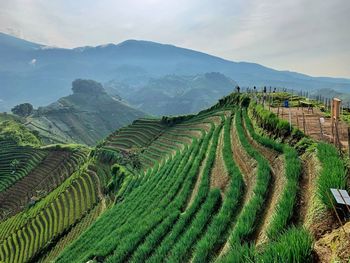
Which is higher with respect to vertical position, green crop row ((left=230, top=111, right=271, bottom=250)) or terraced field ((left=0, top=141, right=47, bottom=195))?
green crop row ((left=230, top=111, right=271, bottom=250))

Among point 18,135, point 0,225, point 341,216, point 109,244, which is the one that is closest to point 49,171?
point 0,225

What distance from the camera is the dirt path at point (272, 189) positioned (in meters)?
12.4

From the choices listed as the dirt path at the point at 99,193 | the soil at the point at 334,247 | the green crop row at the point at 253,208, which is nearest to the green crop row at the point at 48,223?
the dirt path at the point at 99,193

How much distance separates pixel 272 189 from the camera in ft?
53.9

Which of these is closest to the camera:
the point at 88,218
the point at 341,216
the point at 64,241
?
the point at 341,216

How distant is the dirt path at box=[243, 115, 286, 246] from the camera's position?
12.4 metres

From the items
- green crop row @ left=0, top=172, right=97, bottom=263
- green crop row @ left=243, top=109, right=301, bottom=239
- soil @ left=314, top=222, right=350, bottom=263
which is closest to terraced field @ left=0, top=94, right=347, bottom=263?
green crop row @ left=243, top=109, right=301, bottom=239

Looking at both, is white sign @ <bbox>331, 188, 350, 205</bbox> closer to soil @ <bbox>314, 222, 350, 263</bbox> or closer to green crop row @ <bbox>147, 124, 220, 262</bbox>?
soil @ <bbox>314, 222, 350, 263</bbox>

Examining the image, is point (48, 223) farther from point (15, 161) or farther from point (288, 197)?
point (288, 197)

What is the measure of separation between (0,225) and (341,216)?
94.0 metres

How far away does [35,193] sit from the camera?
331 ft

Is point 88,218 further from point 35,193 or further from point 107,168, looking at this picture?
point 35,193

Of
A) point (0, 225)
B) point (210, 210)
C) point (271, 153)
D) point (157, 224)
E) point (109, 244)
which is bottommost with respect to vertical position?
point (0, 225)

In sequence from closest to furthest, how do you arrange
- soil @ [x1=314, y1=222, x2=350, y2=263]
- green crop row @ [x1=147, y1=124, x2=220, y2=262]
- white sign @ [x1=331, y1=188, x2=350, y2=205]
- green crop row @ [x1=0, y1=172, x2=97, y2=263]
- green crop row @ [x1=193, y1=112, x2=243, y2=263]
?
soil @ [x1=314, y1=222, x2=350, y2=263]
white sign @ [x1=331, y1=188, x2=350, y2=205]
green crop row @ [x1=193, y1=112, x2=243, y2=263]
green crop row @ [x1=147, y1=124, x2=220, y2=262]
green crop row @ [x1=0, y1=172, x2=97, y2=263]
